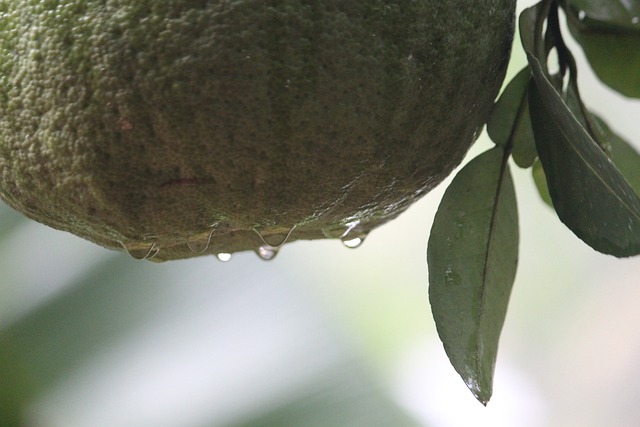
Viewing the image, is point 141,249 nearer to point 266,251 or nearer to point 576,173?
point 266,251

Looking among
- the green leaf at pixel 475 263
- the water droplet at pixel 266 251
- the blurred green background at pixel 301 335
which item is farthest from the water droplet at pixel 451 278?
the blurred green background at pixel 301 335

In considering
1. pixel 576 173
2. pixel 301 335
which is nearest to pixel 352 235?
pixel 576 173

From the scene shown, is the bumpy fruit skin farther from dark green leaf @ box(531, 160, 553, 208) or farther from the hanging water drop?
dark green leaf @ box(531, 160, 553, 208)

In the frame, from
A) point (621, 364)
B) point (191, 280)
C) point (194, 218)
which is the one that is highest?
point (194, 218)

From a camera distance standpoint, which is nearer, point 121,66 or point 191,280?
point 121,66

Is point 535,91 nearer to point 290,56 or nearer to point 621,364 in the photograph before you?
point 290,56

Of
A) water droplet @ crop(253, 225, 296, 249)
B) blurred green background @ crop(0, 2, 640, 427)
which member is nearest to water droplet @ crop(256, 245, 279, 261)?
water droplet @ crop(253, 225, 296, 249)

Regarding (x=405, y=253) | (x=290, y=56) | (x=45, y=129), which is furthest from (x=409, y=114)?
(x=405, y=253)
